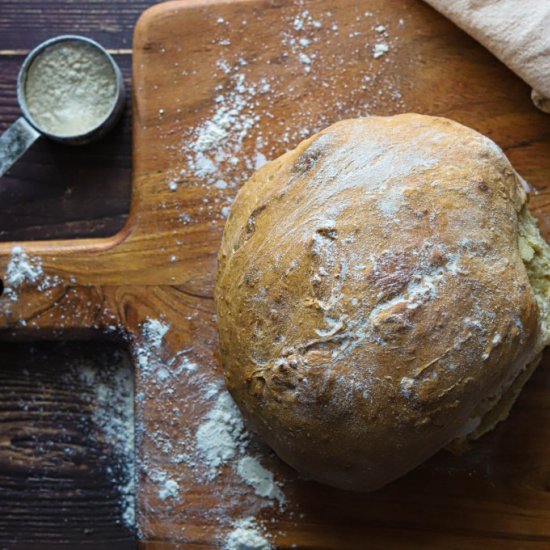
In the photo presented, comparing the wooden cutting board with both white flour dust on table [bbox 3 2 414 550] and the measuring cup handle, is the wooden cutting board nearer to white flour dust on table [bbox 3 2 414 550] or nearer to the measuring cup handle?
white flour dust on table [bbox 3 2 414 550]

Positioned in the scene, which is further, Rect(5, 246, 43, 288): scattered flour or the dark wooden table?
the dark wooden table

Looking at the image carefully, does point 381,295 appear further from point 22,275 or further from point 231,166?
point 22,275

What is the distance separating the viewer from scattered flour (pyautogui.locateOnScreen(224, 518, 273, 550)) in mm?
1640

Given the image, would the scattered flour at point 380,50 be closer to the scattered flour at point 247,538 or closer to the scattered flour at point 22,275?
the scattered flour at point 22,275

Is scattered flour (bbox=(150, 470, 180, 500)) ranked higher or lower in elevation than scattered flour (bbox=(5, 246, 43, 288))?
lower

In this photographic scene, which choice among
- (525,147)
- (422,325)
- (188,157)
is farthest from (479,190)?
(188,157)

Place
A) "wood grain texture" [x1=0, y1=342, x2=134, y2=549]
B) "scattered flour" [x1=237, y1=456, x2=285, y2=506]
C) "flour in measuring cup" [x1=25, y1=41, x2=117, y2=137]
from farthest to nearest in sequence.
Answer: "wood grain texture" [x1=0, y1=342, x2=134, y2=549] < "flour in measuring cup" [x1=25, y1=41, x2=117, y2=137] < "scattered flour" [x1=237, y1=456, x2=285, y2=506]

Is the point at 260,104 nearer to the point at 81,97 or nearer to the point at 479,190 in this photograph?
the point at 81,97

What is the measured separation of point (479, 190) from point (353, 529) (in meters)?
0.87

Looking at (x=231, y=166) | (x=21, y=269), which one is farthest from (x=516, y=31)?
(x=21, y=269)

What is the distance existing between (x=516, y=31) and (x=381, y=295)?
76cm

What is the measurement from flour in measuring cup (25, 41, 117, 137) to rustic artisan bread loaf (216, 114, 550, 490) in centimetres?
63

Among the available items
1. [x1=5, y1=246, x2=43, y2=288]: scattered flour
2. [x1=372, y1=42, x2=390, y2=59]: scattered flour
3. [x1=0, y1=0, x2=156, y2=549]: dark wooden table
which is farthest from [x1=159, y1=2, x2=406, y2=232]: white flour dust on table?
[x1=5, y1=246, x2=43, y2=288]: scattered flour

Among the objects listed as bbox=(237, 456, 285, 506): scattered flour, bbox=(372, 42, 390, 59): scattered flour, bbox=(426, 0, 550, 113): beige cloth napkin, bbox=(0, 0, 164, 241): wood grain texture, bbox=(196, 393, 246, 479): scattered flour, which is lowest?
bbox=(237, 456, 285, 506): scattered flour
